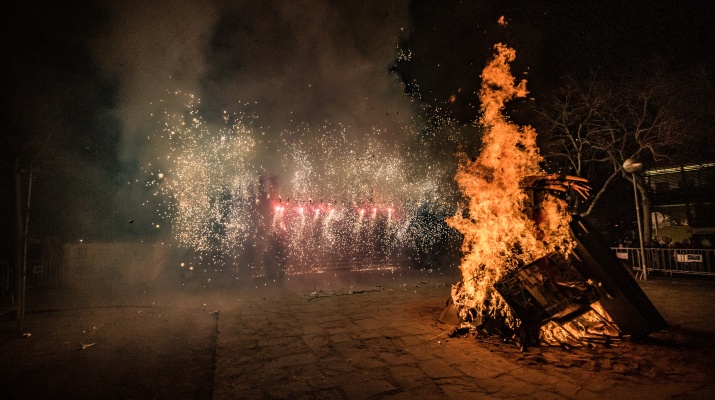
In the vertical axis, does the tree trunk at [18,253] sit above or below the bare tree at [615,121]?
below

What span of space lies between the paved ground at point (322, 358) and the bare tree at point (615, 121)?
33.3ft

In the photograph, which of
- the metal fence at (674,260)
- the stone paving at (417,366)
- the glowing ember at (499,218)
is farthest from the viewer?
the metal fence at (674,260)

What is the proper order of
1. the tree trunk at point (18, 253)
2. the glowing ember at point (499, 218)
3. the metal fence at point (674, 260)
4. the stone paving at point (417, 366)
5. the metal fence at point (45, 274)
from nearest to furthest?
the stone paving at point (417, 366), the glowing ember at point (499, 218), the tree trunk at point (18, 253), the metal fence at point (674, 260), the metal fence at point (45, 274)

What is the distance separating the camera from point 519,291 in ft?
17.9

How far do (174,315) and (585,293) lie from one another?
8494mm

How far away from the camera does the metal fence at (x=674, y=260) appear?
11.7m

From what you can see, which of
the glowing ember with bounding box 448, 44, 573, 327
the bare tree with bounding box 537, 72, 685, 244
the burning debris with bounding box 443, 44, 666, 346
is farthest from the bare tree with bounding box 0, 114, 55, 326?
the bare tree with bounding box 537, 72, 685, 244

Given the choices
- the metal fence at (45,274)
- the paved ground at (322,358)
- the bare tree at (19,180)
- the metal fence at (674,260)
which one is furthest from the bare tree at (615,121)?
the metal fence at (45,274)

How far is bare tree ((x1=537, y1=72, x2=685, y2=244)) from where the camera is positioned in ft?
50.9

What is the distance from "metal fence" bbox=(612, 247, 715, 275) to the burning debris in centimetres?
714

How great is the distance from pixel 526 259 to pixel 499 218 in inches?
37.0

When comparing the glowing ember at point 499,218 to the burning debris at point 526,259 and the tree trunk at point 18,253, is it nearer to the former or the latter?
the burning debris at point 526,259

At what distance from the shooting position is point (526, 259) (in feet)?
20.3

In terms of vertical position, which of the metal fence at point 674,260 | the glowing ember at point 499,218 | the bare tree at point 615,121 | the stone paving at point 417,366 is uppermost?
the bare tree at point 615,121
